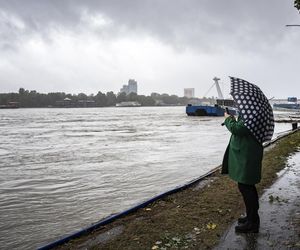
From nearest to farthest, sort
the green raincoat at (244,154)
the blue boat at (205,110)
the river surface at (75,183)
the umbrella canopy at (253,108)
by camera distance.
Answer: the umbrella canopy at (253,108) → the green raincoat at (244,154) → the river surface at (75,183) → the blue boat at (205,110)

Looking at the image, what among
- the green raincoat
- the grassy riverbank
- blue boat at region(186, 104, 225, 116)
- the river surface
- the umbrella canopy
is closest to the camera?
the umbrella canopy

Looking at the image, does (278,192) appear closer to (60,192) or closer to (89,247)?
(89,247)

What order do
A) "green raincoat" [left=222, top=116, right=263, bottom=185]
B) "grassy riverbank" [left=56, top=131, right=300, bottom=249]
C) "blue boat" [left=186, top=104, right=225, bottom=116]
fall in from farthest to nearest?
"blue boat" [left=186, top=104, right=225, bottom=116]
"grassy riverbank" [left=56, top=131, right=300, bottom=249]
"green raincoat" [left=222, top=116, right=263, bottom=185]

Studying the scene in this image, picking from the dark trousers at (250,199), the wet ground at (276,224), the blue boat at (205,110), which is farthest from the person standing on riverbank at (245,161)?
the blue boat at (205,110)


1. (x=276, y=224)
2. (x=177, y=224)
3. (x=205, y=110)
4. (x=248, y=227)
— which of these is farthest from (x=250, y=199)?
(x=205, y=110)

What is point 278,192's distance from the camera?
24.3ft

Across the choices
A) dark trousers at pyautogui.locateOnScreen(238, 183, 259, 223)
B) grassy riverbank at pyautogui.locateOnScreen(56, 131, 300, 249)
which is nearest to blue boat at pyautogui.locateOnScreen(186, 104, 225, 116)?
grassy riverbank at pyautogui.locateOnScreen(56, 131, 300, 249)

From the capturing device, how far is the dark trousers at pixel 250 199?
506 cm

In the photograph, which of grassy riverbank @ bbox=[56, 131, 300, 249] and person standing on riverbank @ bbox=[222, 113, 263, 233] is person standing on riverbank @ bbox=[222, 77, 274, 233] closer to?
person standing on riverbank @ bbox=[222, 113, 263, 233]

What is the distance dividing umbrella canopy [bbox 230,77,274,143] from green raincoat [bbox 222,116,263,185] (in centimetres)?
10

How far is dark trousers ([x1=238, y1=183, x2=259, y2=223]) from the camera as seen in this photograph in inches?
199

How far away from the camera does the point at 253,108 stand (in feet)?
15.5

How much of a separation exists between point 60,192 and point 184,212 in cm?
455

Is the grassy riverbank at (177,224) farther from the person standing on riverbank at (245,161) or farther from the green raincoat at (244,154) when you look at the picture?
the green raincoat at (244,154)
